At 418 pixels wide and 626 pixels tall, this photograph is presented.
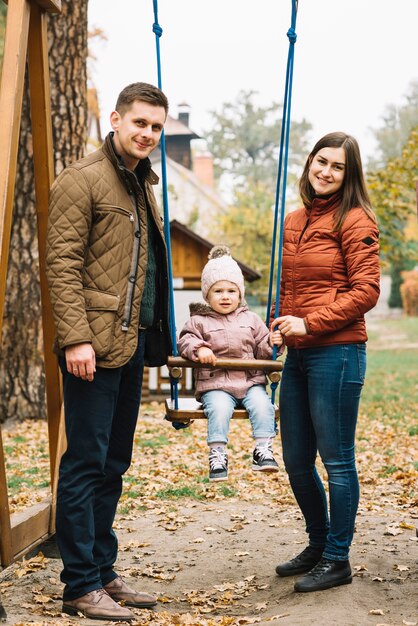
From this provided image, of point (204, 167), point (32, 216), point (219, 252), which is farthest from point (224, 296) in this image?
point (204, 167)

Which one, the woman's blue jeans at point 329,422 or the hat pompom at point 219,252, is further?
the hat pompom at point 219,252

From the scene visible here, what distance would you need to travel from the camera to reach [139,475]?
28.6ft

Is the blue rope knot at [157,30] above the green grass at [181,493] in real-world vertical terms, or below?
above

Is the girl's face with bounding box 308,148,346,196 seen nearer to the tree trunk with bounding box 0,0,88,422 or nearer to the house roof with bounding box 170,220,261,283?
the tree trunk with bounding box 0,0,88,422

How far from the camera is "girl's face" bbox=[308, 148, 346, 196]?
14.5 feet

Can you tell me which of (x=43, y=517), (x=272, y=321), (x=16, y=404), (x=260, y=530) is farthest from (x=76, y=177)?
(x=16, y=404)

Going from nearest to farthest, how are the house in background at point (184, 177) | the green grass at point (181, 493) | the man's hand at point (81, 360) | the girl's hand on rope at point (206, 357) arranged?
the man's hand at point (81, 360) < the girl's hand on rope at point (206, 357) < the green grass at point (181, 493) < the house in background at point (184, 177)

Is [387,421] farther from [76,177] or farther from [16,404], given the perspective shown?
[76,177]

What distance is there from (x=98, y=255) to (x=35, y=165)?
1.11m

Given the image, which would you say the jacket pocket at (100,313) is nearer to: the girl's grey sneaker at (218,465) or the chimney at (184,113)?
the girl's grey sneaker at (218,465)

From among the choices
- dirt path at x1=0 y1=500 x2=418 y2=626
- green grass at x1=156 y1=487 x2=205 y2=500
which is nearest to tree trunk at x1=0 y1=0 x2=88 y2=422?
green grass at x1=156 y1=487 x2=205 y2=500

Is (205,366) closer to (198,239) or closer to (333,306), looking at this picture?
(333,306)

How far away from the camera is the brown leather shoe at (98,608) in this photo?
13.5 ft

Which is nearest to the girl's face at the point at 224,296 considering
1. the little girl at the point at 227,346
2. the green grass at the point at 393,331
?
the little girl at the point at 227,346
